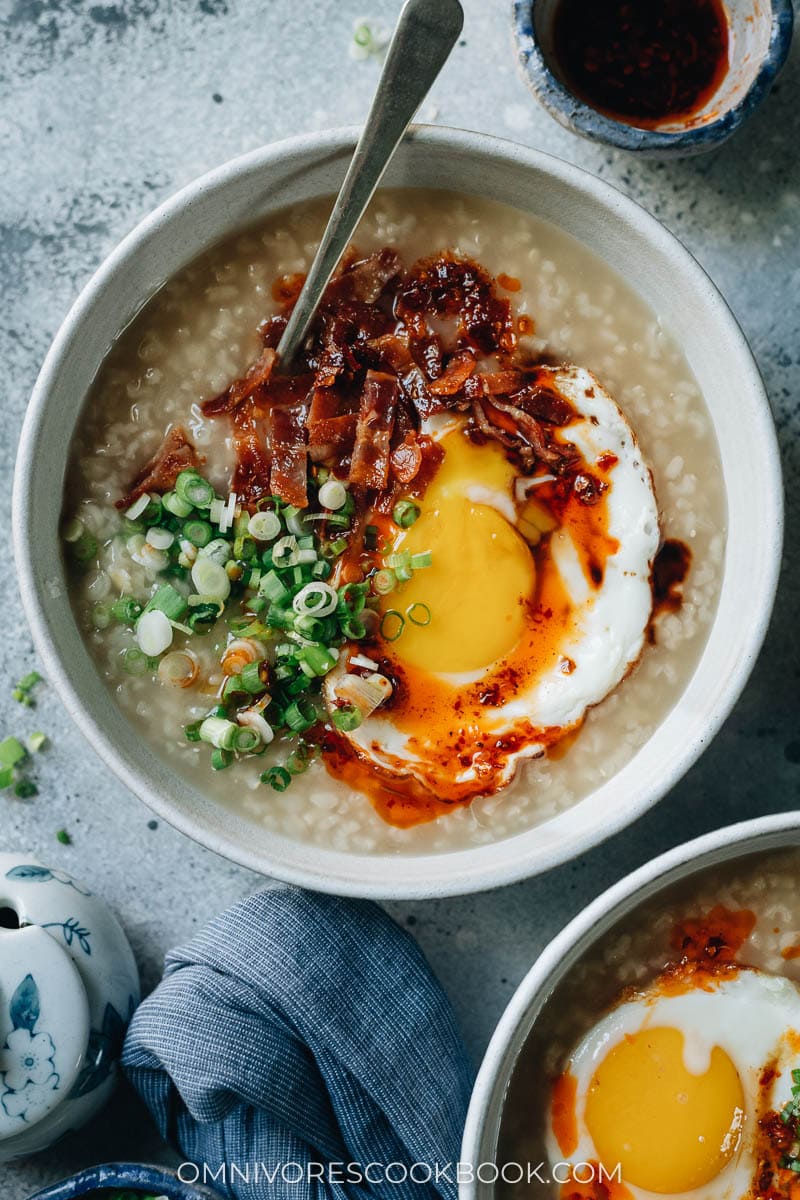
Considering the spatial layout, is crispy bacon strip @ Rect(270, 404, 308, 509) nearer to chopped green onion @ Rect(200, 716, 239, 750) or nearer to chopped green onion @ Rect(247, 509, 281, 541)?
chopped green onion @ Rect(247, 509, 281, 541)

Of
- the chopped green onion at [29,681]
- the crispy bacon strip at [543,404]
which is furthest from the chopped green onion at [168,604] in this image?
the crispy bacon strip at [543,404]

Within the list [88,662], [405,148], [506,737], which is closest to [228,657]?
[88,662]

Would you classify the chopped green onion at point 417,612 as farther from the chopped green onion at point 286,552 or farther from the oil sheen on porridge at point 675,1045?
the oil sheen on porridge at point 675,1045

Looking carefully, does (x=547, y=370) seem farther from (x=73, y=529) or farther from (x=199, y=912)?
(x=199, y=912)

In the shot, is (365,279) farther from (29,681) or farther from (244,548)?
(29,681)

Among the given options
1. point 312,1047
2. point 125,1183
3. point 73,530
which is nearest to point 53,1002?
point 125,1183

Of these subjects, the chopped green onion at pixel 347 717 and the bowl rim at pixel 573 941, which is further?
the chopped green onion at pixel 347 717
